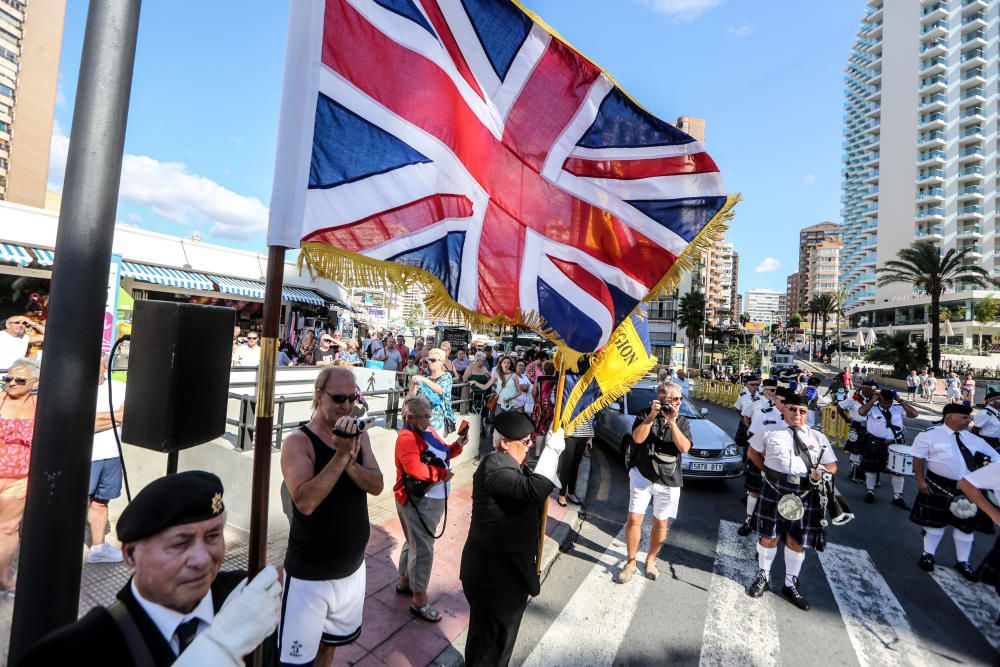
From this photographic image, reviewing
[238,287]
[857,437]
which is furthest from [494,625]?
[238,287]

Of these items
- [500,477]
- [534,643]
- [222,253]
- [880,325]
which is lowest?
[534,643]

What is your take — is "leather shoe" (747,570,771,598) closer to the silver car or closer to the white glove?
the silver car

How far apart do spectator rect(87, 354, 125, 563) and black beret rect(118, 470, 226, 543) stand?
10.4 feet

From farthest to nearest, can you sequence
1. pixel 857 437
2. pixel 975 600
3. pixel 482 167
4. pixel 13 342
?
1. pixel 857 437
2. pixel 13 342
3. pixel 975 600
4. pixel 482 167

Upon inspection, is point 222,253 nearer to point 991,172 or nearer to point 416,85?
point 416,85

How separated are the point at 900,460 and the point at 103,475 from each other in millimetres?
9639

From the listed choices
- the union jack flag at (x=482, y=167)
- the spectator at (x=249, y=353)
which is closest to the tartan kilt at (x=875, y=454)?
the union jack flag at (x=482, y=167)

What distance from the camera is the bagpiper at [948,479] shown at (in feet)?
16.7

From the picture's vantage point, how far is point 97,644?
1.19m

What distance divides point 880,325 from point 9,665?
297 feet

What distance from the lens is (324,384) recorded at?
2.51 m

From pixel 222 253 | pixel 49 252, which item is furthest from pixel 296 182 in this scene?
pixel 222 253

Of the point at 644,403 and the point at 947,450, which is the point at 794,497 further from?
the point at 644,403

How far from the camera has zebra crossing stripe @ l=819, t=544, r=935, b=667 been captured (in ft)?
12.2
